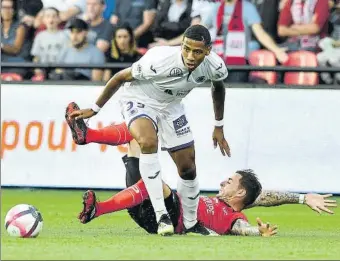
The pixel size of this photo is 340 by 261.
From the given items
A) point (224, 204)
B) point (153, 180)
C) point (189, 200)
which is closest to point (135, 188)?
point (153, 180)

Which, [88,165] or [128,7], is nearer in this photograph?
[88,165]

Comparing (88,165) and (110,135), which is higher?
(110,135)

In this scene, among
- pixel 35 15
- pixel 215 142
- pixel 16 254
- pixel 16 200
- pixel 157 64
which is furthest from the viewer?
pixel 35 15

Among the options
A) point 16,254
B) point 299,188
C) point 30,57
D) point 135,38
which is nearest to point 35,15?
point 30,57

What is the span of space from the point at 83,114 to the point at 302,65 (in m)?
6.79

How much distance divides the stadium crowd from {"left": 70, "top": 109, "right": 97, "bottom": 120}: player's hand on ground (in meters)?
5.83

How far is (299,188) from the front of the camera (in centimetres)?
1617

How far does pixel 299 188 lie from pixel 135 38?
3932 millimetres

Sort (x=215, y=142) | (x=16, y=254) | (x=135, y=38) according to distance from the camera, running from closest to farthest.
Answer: (x=16, y=254) → (x=215, y=142) → (x=135, y=38)

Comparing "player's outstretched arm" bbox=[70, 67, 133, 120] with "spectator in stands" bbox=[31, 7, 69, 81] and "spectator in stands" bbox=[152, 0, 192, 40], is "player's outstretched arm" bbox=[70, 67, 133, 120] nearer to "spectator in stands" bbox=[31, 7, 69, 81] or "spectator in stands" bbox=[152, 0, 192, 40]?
"spectator in stands" bbox=[152, 0, 192, 40]

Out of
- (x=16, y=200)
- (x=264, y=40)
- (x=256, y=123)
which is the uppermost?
(x=264, y=40)

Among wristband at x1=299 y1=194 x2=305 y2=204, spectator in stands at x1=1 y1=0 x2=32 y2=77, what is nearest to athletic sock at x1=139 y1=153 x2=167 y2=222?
wristband at x1=299 y1=194 x2=305 y2=204

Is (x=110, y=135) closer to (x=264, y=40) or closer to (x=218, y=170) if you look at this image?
(x=218, y=170)

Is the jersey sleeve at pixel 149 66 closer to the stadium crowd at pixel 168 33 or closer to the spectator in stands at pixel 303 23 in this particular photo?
the stadium crowd at pixel 168 33
